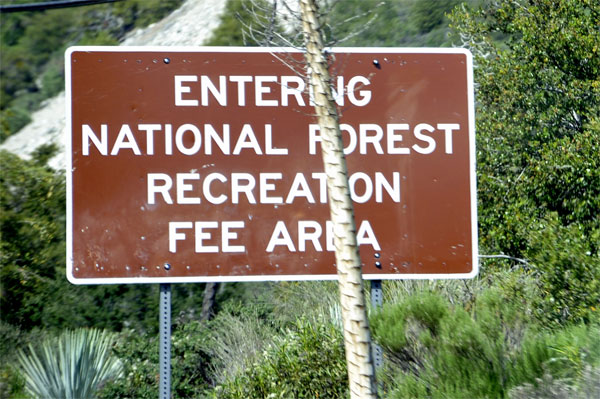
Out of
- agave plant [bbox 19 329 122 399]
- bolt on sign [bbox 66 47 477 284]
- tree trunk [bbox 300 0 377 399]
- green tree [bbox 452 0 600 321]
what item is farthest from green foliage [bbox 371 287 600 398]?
agave plant [bbox 19 329 122 399]

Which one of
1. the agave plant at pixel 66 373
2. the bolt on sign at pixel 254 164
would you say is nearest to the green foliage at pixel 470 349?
the bolt on sign at pixel 254 164

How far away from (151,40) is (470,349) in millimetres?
51047

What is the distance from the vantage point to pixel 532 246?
9.17 metres

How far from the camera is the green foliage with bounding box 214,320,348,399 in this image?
818 centimetres

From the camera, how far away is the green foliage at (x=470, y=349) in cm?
581

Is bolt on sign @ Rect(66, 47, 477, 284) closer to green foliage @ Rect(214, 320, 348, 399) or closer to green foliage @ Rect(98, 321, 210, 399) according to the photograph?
green foliage @ Rect(214, 320, 348, 399)

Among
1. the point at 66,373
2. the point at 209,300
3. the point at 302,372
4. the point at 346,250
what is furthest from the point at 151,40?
the point at 346,250

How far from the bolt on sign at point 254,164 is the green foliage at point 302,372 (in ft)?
6.10

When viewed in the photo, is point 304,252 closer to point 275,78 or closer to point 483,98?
point 275,78

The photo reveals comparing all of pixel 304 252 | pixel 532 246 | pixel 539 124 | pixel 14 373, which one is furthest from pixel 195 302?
pixel 304 252

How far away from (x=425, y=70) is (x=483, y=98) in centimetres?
773

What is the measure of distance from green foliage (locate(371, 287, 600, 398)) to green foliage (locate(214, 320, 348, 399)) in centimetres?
151

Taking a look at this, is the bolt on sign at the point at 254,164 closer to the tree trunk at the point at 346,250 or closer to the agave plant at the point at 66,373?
the tree trunk at the point at 346,250

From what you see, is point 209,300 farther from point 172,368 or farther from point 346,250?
point 346,250
